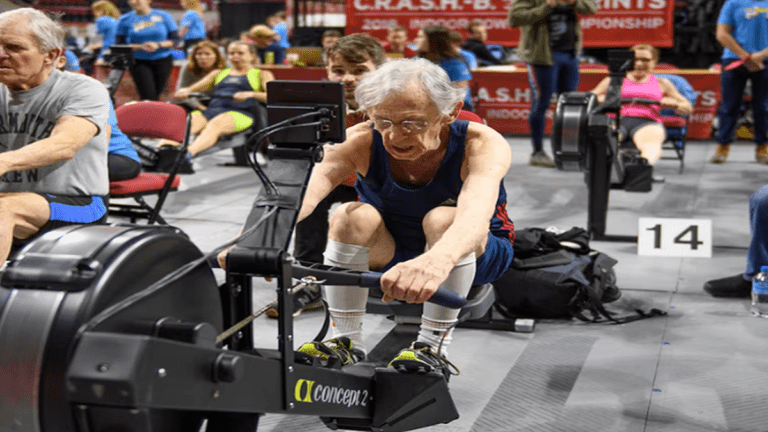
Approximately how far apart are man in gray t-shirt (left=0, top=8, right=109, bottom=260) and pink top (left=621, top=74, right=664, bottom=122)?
4107mm

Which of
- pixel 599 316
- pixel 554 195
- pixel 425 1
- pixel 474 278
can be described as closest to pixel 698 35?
pixel 425 1

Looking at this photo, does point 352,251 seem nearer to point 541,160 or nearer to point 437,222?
point 437,222

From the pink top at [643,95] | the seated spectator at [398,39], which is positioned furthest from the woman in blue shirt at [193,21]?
the pink top at [643,95]

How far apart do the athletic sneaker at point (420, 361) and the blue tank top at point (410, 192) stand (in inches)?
12.8

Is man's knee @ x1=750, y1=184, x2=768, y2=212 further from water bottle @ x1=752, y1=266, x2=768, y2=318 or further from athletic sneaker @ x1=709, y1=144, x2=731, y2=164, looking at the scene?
athletic sneaker @ x1=709, y1=144, x2=731, y2=164

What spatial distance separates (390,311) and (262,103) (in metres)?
4.72

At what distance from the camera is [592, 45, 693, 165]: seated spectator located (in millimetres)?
5688

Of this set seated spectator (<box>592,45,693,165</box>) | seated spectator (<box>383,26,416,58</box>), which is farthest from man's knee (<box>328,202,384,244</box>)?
seated spectator (<box>383,26,416,58</box>)

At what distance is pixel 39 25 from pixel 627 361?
7.19ft

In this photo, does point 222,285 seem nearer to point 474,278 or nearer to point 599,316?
point 474,278

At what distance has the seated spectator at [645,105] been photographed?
18.7ft

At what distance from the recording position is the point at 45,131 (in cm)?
262

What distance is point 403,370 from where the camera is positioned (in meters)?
2.08

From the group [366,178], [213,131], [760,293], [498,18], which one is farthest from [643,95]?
[366,178]
